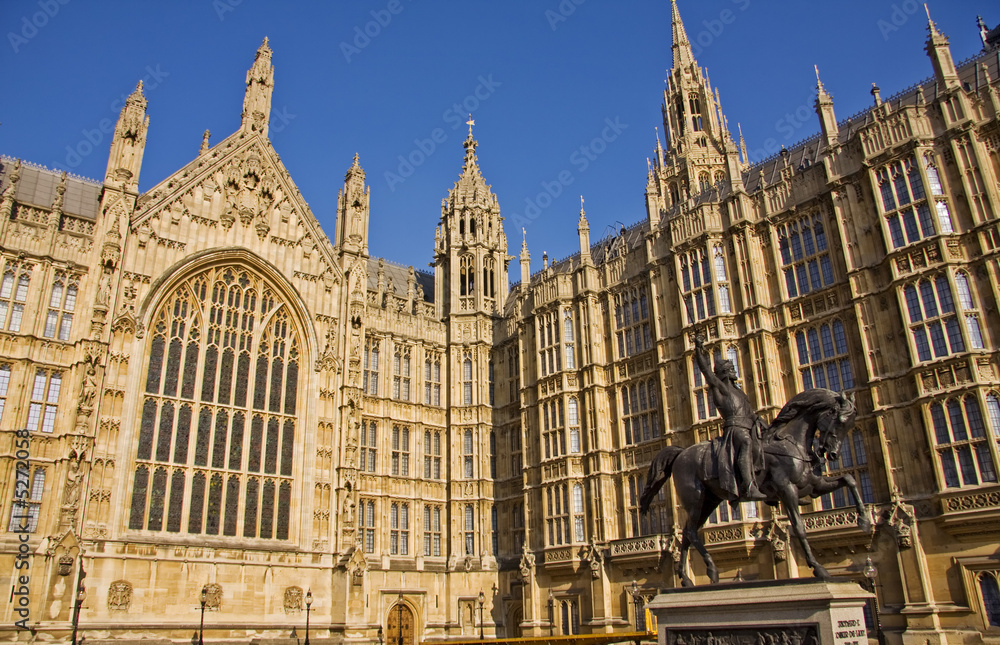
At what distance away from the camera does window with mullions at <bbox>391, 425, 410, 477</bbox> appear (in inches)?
1642

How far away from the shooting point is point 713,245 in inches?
1399

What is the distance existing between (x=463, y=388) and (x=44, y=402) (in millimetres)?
21411

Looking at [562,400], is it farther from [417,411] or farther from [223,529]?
[223,529]

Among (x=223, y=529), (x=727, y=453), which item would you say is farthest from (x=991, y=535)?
(x=223, y=529)

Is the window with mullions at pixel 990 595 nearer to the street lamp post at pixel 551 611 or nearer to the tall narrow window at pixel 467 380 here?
the street lamp post at pixel 551 611

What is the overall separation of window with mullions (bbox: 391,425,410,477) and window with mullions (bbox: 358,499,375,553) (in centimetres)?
253

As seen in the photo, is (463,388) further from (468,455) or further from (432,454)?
(432,454)

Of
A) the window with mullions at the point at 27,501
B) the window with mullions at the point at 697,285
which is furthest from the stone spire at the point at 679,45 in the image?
the window with mullions at the point at 27,501

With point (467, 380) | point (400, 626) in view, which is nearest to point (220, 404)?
point (400, 626)

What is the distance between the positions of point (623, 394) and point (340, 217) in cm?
1858

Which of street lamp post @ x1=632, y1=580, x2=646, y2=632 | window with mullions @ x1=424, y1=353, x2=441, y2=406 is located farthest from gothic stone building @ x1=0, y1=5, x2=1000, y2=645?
street lamp post @ x1=632, y1=580, x2=646, y2=632

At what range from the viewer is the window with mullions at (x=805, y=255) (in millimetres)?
32219

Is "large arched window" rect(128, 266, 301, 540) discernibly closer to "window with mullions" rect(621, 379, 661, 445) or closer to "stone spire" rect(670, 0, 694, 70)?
"window with mullions" rect(621, 379, 661, 445)

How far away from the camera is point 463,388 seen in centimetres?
4516
